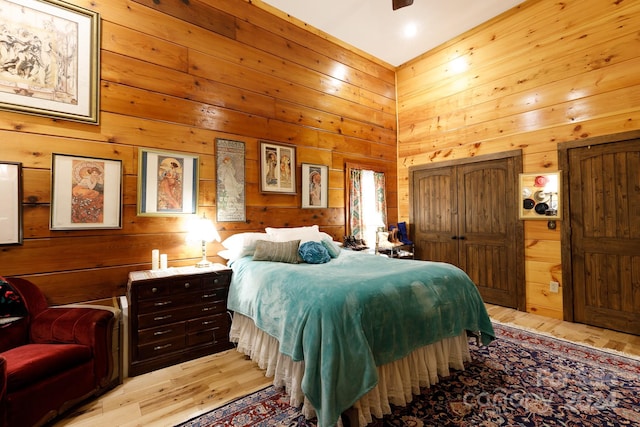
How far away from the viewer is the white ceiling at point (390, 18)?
149 inches

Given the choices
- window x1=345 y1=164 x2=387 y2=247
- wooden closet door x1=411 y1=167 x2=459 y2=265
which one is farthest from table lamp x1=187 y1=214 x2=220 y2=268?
wooden closet door x1=411 y1=167 x2=459 y2=265

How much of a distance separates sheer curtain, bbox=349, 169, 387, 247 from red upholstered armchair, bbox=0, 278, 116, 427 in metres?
3.35

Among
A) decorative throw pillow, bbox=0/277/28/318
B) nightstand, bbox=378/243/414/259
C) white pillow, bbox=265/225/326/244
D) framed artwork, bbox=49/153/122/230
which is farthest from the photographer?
nightstand, bbox=378/243/414/259

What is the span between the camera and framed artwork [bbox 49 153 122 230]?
8.21 feet

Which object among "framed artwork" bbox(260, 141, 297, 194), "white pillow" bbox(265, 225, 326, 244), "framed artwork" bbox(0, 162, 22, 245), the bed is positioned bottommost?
the bed

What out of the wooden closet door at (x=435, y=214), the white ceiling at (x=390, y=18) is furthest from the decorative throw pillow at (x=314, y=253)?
the white ceiling at (x=390, y=18)

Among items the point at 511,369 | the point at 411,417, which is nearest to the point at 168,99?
the point at 411,417

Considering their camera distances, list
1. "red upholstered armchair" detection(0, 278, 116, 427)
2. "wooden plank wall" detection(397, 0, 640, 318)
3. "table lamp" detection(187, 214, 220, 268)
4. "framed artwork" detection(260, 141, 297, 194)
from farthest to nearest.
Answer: "framed artwork" detection(260, 141, 297, 194), "wooden plank wall" detection(397, 0, 640, 318), "table lamp" detection(187, 214, 220, 268), "red upholstered armchair" detection(0, 278, 116, 427)

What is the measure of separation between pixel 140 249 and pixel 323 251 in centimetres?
180

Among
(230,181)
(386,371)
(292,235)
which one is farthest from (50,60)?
(386,371)

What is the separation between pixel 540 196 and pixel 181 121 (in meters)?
4.27

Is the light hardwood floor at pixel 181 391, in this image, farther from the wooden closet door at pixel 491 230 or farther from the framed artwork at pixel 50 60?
the framed artwork at pixel 50 60

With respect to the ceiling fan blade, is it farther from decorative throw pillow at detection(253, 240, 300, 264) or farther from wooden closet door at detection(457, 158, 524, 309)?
decorative throw pillow at detection(253, 240, 300, 264)

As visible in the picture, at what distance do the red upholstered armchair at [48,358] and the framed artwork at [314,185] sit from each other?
2.59 m
